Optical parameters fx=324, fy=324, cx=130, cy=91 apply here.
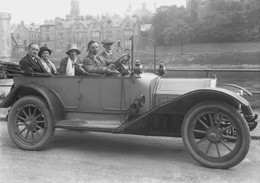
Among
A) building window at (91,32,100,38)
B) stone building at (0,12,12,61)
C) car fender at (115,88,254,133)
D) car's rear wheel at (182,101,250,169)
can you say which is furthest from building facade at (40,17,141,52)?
car's rear wheel at (182,101,250,169)

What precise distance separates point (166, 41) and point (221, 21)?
12.0 m

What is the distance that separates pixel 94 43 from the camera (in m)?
4.97

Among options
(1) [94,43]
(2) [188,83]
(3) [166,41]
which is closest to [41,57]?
(1) [94,43]

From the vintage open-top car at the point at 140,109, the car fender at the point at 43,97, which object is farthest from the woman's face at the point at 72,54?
the car fender at the point at 43,97

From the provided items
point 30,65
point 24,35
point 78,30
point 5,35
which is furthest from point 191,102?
point 5,35

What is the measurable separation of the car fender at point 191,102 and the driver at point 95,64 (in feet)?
2.53

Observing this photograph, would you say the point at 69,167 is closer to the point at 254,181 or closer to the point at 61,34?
the point at 254,181

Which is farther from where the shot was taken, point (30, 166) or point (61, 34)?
point (61, 34)

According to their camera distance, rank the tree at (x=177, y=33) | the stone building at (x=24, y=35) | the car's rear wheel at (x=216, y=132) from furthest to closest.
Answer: the tree at (x=177, y=33)
the stone building at (x=24, y=35)
the car's rear wheel at (x=216, y=132)

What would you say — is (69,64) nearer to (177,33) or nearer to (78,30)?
(78,30)

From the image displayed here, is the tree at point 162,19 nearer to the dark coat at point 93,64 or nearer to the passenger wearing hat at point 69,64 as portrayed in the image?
the passenger wearing hat at point 69,64

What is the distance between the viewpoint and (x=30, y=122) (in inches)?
186

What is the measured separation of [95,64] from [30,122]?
127 centimetres

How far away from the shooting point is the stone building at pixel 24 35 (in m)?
29.6
